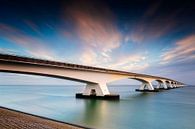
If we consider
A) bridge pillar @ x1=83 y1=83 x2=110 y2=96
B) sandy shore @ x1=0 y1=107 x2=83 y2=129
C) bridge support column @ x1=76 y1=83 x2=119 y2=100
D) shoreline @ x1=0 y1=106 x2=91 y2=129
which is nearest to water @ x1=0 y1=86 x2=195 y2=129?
bridge support column @ x1=76 y1=83 x2=119 y2=100

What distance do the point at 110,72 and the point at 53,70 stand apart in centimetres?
1330

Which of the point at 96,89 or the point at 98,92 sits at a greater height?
the point at 96,89

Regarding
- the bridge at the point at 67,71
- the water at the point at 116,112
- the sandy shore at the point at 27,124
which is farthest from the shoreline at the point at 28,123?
the bridge at the point at 67,71

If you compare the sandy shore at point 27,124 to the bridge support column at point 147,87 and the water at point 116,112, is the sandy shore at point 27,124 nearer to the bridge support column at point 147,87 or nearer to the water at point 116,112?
the water at point 116,112

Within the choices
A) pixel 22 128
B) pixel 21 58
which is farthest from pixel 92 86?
pixel 22 128

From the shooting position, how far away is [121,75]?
4600 cm

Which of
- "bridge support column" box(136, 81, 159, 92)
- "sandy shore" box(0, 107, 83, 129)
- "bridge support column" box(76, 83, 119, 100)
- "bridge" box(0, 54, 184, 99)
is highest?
"bridge support column" box(136, 81, 159, 92)

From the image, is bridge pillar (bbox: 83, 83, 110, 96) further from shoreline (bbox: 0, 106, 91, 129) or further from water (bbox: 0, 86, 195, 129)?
shoreline (bbox: 0, 106, 91, 129)

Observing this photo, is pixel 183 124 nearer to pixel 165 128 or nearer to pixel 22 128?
pixel 165 128

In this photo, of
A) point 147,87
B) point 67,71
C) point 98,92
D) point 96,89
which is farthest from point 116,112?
point 147,87

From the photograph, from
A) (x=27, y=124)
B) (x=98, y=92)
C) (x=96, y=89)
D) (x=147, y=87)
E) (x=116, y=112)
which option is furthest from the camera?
(x=147, y=87)

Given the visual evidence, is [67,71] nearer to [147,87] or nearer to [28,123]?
[28,123]

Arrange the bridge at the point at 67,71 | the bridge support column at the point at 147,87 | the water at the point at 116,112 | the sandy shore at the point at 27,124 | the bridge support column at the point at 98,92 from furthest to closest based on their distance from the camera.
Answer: the bridge support column at the point at 147,87 < the bridge support column at the point at 98,92 < the bridge at the point at 67,71 < the water at the point at 116,112 < the sandy shore at the point at 27,124

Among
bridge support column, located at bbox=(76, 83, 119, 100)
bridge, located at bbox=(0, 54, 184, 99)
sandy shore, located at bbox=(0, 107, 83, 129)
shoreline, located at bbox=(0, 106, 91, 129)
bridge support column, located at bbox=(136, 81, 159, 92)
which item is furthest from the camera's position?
bridge support column, located at bbox=(136, 81, 159, 92)
